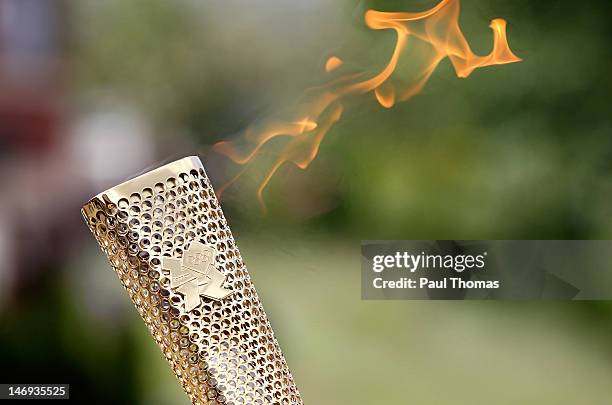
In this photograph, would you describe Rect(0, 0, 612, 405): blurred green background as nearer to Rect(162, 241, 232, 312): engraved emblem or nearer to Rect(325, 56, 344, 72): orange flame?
Rect(325, 56, 344, 72): orange flame

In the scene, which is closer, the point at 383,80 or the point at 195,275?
the point at 195,275

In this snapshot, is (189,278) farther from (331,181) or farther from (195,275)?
(331,181)

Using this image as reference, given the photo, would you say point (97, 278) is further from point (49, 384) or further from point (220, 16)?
point (220, 16)

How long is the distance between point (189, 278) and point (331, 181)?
106cm

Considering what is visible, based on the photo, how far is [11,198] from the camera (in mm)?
1914

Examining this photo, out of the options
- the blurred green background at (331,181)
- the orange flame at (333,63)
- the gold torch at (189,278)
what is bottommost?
the gold torch at (189,278)

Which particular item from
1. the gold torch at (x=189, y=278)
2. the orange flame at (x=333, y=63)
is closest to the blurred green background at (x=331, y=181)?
the orange flame at (x=333, y=63)

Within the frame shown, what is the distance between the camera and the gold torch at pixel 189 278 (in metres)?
0.81

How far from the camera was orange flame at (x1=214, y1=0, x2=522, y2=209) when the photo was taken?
1.86m

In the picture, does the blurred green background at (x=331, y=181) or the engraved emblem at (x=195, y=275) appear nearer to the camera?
the engraved emblem at (x=195, y=275)

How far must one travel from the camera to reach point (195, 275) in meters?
0.83

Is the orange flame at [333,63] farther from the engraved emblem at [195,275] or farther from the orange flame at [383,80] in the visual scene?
the engraved emblem at [195,275]

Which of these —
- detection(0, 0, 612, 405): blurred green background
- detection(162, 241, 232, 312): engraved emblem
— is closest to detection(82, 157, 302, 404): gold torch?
detection(162, 241, 232, 312): engraved emblem

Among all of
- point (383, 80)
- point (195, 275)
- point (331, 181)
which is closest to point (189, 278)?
point (195, 275)
